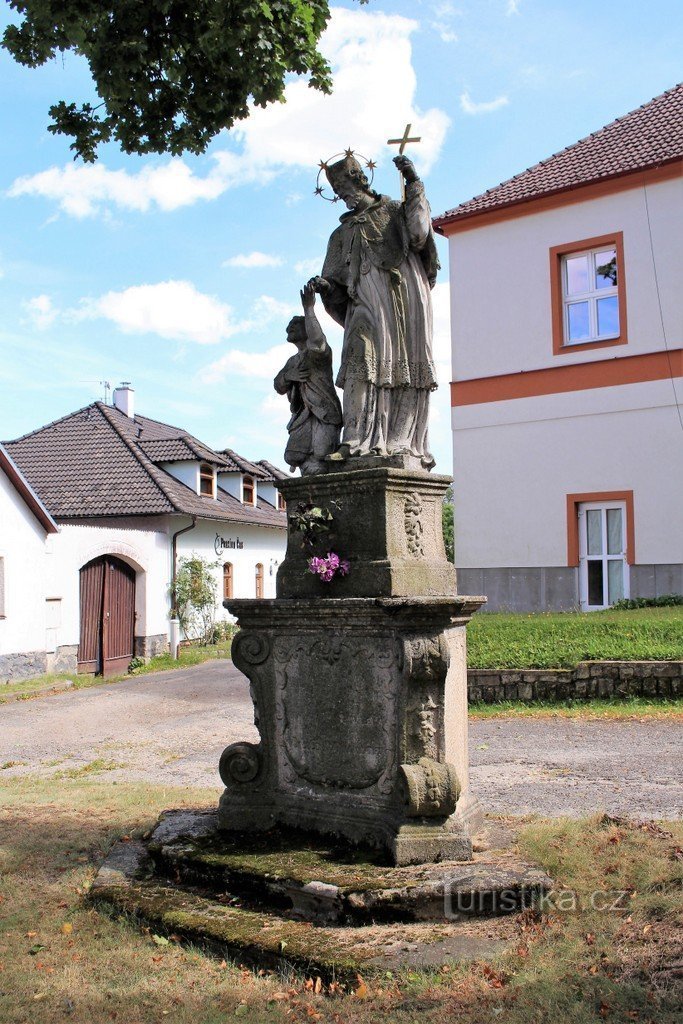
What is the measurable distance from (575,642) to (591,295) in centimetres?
719

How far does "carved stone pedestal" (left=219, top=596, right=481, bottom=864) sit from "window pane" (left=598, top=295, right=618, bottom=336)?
11.9 metres

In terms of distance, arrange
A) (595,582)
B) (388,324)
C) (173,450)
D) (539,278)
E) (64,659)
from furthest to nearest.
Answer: (173,450) → (64,659) → (539,278) → (595,582) → (388,324)

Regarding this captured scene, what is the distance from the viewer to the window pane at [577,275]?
16.0m

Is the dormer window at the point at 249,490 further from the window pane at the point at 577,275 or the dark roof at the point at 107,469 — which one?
the window pane at the point at 577,275

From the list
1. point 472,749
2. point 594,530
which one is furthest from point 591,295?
point 472,749

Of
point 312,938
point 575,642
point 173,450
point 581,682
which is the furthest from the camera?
point 173,450

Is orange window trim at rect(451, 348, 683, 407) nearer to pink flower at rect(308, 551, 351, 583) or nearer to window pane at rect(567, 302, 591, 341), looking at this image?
window pane at rect(567, 302, 591, 341)

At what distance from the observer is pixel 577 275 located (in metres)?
16.1

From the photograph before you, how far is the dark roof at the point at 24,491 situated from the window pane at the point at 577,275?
1041 cm

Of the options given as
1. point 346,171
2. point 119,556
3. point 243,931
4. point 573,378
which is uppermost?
point 573,378

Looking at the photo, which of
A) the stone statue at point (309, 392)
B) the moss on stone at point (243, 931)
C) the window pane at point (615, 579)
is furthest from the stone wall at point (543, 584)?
the moss on stone at point (243, 931)

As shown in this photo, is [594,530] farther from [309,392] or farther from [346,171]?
[346,171]

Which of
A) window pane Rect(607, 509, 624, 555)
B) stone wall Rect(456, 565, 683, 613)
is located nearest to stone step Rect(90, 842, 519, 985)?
stone wall Rect(456, 565, 683, 613)

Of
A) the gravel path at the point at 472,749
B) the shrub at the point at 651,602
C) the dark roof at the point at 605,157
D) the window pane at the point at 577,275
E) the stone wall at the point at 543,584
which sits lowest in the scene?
the gravel path at the point at 472,749
